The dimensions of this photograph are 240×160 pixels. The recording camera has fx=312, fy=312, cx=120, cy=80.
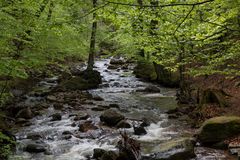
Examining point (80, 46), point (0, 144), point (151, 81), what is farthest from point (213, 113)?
point (151, 81)

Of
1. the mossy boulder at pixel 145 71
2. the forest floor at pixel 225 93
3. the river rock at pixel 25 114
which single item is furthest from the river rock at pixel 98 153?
the mossy boulder at pixel 145 71

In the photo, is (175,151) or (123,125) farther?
(123,125)

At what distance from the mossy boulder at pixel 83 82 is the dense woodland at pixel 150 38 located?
0.90 feet

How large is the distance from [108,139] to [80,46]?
35.5ft

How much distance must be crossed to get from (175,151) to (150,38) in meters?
5.05

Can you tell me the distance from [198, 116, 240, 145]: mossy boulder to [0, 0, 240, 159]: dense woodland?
212mm

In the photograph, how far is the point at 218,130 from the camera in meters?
10.6

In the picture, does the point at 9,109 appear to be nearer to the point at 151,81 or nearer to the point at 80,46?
the point at 80,46

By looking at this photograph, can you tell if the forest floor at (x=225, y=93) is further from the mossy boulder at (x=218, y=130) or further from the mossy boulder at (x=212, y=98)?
the mossy boulder at (x=218, y=130)

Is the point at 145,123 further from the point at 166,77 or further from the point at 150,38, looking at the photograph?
the point at 166,77

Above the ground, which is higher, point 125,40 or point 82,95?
point 125,40

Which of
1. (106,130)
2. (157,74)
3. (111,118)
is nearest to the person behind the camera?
(106,130)

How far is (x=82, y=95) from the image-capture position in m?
20.1

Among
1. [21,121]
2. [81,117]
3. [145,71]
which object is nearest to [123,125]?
[81,117]
